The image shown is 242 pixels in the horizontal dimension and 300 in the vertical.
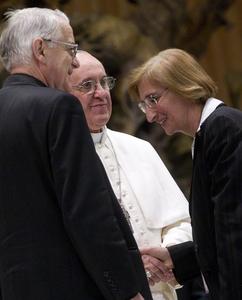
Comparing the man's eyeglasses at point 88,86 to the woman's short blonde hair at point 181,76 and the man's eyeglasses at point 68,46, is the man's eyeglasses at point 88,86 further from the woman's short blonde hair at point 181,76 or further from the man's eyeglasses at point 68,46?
the man's eyeglasses at point 68,46

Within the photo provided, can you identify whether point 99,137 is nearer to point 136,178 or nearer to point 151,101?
point 136,178

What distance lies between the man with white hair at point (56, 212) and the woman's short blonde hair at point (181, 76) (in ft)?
2.19

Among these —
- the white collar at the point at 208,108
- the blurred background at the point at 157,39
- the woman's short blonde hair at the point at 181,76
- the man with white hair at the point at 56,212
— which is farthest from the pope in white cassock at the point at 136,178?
the blurred background at the point at 157,39

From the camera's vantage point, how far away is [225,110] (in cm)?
354

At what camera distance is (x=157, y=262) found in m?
4.10

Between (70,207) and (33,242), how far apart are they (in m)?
0.19

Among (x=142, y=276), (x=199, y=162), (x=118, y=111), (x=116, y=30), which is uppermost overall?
(x=199, y=162)

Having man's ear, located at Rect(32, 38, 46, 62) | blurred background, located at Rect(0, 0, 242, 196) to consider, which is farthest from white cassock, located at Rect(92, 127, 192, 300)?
blurred background, located at Rect(0, 0, 242, 196)

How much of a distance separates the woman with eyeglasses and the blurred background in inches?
147

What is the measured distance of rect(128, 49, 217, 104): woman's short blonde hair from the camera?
3.76m

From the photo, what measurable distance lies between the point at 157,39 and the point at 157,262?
4.19 meters

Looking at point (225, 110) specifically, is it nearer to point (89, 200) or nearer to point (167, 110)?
point (167, 110)

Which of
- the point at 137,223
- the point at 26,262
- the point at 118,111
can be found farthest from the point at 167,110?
the point at 118,111

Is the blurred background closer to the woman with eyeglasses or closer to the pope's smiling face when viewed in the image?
the pope's smiling face
